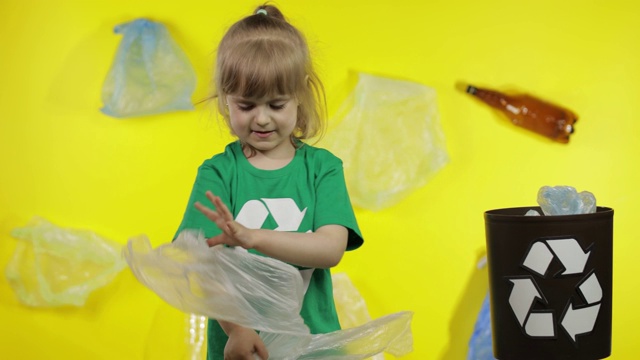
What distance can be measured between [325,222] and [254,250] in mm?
94

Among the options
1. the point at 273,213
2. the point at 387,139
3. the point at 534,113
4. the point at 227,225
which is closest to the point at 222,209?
the point at 227,225

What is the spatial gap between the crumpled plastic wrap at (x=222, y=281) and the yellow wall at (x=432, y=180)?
112 centimetres

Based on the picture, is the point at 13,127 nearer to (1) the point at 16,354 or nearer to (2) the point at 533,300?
(1) the point at 16,354

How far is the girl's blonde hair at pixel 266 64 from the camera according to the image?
107 cm

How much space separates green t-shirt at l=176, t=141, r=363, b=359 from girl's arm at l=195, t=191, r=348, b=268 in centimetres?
3

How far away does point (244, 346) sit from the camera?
3.42 feet

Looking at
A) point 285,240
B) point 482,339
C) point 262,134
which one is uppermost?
point 262,134

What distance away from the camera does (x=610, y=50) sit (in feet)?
6.95

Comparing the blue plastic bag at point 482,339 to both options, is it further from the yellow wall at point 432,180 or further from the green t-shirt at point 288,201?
the green t-shirt at point 288,201

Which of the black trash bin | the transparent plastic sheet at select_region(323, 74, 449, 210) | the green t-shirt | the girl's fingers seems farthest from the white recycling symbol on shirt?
the transparent plastic sheet at select_region(323, 74, 449, 210)

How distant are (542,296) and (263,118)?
0.67 meters

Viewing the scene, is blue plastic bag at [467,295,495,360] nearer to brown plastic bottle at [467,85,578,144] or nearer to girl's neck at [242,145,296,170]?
brown plastic bottle at [467,85,578,144]

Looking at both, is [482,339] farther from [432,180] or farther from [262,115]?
[262,115]

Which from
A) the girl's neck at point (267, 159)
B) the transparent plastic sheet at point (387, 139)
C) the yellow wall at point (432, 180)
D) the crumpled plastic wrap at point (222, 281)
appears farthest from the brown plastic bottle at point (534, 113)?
the crumpled plastic wrap at point (222, 281)
